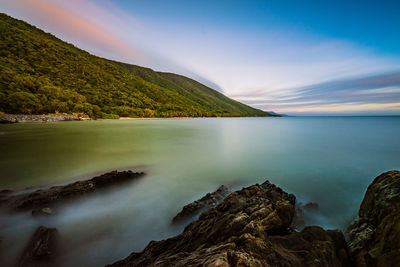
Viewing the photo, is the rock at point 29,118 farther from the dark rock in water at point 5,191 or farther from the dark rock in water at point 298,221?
the dark rock in water at point 298,221

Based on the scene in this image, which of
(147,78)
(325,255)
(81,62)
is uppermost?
(147,78)

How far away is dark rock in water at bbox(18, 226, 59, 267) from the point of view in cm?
292

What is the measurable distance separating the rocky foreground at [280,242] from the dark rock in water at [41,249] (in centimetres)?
156

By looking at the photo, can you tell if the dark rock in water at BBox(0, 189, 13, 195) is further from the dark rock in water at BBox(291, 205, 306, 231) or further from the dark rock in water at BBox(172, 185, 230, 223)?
the dark rock in water at BBox(291, 205, 306, 231)

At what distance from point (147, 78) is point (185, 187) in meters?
172

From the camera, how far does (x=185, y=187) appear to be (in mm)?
6773

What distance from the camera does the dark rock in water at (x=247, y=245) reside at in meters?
1.95

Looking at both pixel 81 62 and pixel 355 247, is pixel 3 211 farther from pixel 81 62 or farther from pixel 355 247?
pixel 81 62

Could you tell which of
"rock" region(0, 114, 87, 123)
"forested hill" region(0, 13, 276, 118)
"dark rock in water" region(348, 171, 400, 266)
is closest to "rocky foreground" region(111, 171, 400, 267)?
"dark rock in water" region(348, 171, 400, 266)

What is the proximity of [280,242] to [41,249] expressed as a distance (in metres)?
4.79

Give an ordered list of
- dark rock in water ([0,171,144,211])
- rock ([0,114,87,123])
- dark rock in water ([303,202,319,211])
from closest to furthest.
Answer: dark rock in water ([0,171,144,211]) → dark rock in water ([303,202,319,211]) → rock ([0,114,87,123])

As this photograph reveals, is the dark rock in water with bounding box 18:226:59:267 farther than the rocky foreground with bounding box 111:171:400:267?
Yes

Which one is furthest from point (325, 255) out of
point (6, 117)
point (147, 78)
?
point (147, 78)

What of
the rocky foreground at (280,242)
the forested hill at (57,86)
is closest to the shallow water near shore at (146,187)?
the rocky foreground at (280,242)
